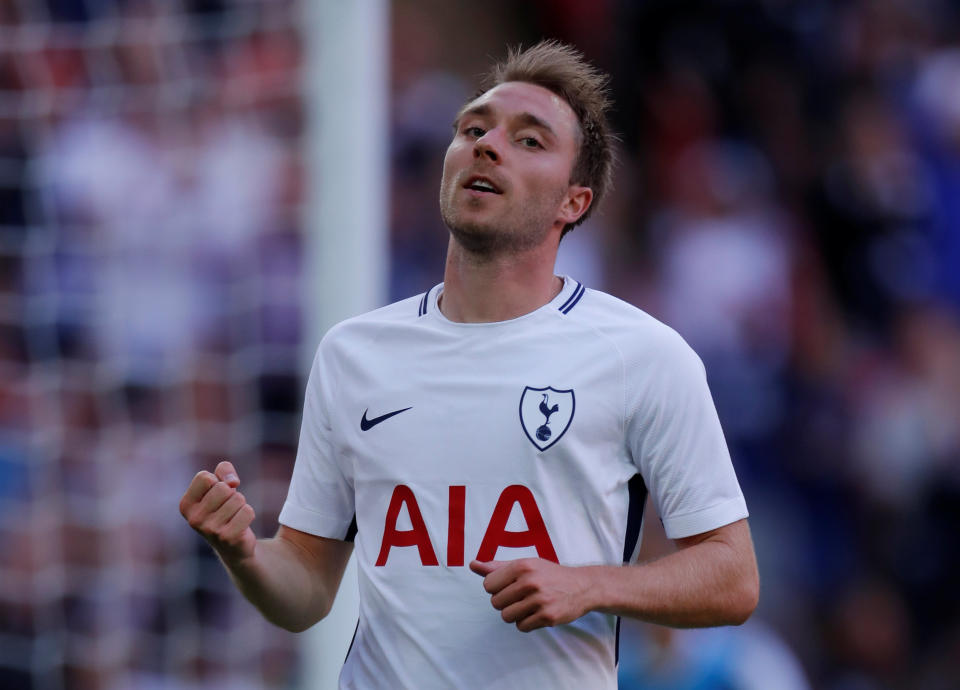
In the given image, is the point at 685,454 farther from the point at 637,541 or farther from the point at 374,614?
the point at 374,614

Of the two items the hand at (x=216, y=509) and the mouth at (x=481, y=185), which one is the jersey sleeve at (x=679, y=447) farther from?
the hand at (x=216, y=509)

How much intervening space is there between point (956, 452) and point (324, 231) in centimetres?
348

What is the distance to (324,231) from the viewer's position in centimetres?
398

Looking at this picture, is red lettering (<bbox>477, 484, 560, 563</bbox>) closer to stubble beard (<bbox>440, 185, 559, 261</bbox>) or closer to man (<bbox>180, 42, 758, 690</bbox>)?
man (<bbox>180, 42, 758, 690</bbox>)

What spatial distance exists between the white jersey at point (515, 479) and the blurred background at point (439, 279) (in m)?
1.72

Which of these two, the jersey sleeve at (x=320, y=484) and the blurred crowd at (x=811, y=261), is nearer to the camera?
the jersey sleeve at (x=320, y=484)

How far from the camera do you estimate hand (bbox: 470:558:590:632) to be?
2143 millimetres

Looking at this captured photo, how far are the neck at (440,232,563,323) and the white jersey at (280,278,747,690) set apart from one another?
47 millimetres

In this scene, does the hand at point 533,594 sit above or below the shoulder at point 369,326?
below

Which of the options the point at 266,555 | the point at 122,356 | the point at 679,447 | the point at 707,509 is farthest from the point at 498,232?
the point at 122,356

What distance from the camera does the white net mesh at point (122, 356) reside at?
495cm

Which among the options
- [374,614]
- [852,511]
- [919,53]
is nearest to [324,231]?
[374,614]

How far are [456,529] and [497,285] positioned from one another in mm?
521

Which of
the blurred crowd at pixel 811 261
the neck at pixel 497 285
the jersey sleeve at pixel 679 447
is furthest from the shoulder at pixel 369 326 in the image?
the blurred crowd at pixel 811 261
